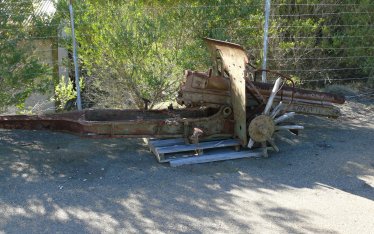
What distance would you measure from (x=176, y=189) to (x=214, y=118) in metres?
1.35

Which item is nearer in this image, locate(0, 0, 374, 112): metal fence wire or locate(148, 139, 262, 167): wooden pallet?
locate(148, 139, 262, 167): wooden pallet

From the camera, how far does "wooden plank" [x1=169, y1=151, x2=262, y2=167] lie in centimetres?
557

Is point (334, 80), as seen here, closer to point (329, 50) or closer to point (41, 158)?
point (329, 50)

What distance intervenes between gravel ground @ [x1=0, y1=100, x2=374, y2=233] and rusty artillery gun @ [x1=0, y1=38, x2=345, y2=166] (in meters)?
0.30

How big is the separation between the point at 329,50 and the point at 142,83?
4.43 m

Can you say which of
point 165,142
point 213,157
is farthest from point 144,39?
point 213,157

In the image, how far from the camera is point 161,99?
7.82m

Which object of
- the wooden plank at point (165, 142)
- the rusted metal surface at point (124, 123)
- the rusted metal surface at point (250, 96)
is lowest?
the wooden plank at point (165, 142)

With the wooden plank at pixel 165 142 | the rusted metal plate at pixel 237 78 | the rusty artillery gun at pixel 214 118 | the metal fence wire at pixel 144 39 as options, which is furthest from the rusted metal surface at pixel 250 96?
the metal fence wire at pixel 144 39

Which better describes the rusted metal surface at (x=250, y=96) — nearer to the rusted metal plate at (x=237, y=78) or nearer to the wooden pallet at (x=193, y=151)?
the rusted metal plate at (x=237, y=78)

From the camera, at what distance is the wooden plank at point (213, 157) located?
18.3ft

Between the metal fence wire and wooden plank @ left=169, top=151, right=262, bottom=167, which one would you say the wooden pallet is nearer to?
wooden plank @ left=169, top=151, right=262, bottom=167

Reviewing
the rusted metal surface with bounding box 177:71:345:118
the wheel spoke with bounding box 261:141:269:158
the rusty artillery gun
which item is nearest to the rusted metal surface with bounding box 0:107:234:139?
the rusty artillery gun

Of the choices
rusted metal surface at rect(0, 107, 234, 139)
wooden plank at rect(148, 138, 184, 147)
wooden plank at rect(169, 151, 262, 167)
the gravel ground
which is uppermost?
rusted metal surface at rect(0, 107, 234, 139)
